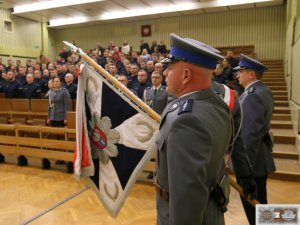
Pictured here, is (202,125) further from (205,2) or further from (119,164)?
(205,2)

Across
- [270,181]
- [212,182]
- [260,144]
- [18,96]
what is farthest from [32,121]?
[212,182]

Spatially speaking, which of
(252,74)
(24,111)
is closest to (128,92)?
(252,74)

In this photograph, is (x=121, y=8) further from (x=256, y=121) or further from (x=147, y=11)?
(x=256, y=121)

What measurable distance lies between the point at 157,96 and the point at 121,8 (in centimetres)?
898

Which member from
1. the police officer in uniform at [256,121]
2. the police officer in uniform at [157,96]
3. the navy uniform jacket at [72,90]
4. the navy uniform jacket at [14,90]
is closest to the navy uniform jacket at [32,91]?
the navy uniform jacket at [14,90]

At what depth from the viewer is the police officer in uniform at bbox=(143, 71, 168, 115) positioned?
417cm

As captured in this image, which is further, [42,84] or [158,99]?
[42,84]

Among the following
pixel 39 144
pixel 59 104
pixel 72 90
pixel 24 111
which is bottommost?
pixel 39 144

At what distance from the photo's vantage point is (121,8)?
12.1 m

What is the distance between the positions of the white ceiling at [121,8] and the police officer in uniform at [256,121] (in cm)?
990

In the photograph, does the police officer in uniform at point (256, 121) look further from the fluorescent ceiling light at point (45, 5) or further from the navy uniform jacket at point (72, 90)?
the fluorescent ceiling light at point (45, 5)

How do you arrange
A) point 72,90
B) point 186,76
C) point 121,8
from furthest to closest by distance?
point 121,8 < point 72,90 < point 186,76

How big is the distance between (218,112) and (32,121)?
5.75m

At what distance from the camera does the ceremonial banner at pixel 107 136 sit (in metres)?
1.87
